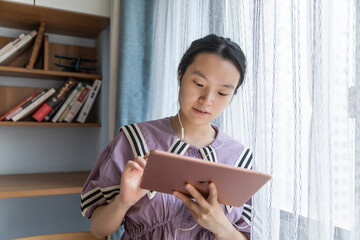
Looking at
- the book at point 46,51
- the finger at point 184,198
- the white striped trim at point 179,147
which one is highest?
the book at point 46,51

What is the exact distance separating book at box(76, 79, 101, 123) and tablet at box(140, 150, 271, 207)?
151cm

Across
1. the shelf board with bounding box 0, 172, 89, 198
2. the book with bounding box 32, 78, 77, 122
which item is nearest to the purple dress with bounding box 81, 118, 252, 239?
the shelf board with bounding box 0, 172, 89, 198

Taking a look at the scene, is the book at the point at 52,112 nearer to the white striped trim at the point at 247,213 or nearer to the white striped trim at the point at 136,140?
the white striped trim at the point at 136,140

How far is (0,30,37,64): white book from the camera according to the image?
80.8 inches

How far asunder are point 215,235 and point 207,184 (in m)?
0.25

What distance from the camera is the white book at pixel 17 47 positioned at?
2053 millimetres

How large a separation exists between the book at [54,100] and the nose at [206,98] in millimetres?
1414

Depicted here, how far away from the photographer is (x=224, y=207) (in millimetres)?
1062

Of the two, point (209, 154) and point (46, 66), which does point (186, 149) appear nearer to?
point (209, 154)

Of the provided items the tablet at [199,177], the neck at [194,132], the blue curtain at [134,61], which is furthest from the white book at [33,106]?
the tablet at [199,177]

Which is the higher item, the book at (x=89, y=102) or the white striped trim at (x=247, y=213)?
the book at (x=89, y=102)

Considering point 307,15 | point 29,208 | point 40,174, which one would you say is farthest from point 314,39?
point 29,208

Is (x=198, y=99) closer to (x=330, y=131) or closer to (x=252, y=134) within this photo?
(x=252, y=134)

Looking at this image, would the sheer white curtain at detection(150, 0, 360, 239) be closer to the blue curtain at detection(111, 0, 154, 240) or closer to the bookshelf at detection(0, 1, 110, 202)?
the blue curtain at detection(111, 0, 154, 240)
